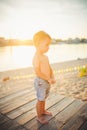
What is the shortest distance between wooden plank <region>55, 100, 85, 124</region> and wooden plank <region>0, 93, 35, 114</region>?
1160 millimetres

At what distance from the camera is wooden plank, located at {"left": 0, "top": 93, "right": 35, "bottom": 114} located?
3479 millimetres

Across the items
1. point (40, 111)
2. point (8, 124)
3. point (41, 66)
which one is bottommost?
point (8, 124)

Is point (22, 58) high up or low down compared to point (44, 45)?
down

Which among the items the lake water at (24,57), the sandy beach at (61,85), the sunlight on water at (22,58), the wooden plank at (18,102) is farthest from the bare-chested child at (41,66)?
the sunlight on water at (22,58)

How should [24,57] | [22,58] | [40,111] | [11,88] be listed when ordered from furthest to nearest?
[24,57] → [22,58] → [11,88] → [40,111]

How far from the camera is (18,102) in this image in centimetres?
387

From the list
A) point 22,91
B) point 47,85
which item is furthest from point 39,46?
point 22,91

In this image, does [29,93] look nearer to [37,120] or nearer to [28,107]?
[28,107]

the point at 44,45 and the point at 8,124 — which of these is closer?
the point at 44,45

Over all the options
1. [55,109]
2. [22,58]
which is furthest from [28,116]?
[22,58]

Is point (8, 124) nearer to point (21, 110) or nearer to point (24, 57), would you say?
point (21, 110)

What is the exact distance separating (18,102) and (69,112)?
1474 mm

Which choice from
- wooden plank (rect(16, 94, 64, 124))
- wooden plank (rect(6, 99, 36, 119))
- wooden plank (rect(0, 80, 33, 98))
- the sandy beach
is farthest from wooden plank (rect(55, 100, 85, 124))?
wooden plank (rect(0, 80, 33, 98))

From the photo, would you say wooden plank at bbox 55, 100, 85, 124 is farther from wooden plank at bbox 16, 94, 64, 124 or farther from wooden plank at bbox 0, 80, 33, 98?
wooden plank at bbox 0, 80, 33, 98
